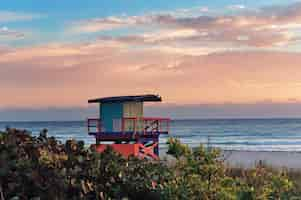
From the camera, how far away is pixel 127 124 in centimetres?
2705

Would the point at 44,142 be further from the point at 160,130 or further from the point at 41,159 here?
the point at 160,130

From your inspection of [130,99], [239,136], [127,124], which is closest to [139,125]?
[127,124]

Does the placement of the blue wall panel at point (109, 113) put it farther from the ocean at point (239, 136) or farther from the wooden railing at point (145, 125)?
the ocean at point (239, 136)

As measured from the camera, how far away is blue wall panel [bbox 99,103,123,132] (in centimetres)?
2700

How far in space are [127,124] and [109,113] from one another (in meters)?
0.91

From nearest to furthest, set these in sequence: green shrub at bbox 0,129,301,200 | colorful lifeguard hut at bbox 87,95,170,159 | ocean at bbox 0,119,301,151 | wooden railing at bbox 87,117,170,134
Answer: green shrub at bbox 0,129,301,200, colorful lifeguard hut at bbox 87,95,170,159, wooden railing at bbox 87,117,170,134, ocean at bbox 0,119,301,151

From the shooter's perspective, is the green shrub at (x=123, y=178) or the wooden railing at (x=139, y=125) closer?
the green shrub at (x=123, y=178)

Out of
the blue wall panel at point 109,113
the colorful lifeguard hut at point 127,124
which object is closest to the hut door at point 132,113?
the colorful lifeguard hut at point 127,124

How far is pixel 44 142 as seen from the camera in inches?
215

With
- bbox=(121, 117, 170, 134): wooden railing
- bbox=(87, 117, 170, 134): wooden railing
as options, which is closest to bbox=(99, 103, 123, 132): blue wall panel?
bbox=(87, 117, 170, 134): wooden railing

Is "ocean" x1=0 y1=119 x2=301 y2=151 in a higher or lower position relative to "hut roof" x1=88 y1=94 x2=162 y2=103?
lower

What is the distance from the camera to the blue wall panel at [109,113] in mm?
26995

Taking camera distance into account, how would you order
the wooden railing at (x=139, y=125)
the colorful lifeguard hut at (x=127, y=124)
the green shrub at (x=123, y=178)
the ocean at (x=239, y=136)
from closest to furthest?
1. the green shrub at (x=123, y=178)
2. the colorful lifeguard hut at (x=127, y=124)
3. the wooden railing at (x=139, y=125)
4. the ocean at (x=239, y=136)

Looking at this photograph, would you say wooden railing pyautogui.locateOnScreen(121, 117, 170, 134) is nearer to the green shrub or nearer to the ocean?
the ocean
